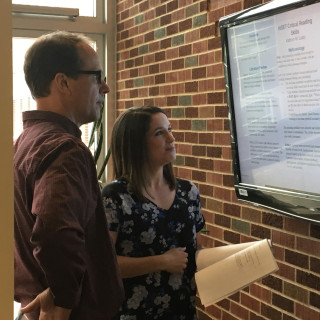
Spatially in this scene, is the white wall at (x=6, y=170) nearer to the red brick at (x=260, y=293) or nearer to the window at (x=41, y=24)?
the red brick at (x=260, y=293)

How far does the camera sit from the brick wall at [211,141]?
2.40 m

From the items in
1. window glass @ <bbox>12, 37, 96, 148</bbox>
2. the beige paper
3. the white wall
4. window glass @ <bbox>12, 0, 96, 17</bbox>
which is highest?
window glass @ <bbox>12, 0, 96, 17</bbox>

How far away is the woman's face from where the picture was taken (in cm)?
216

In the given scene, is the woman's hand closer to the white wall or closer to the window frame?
the white wall

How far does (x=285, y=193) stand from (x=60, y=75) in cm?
113

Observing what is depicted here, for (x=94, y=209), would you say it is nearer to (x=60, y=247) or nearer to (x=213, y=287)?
(x=60, y=247)

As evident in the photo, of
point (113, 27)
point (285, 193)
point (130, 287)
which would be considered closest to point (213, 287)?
point (130, 287)

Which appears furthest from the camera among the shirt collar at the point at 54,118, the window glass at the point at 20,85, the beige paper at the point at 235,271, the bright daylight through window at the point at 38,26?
the window glass at the point at 20,85

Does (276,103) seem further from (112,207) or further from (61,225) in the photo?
(61,225)

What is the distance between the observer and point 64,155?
138 centimetres

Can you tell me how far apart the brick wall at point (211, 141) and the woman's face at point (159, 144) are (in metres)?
0.68

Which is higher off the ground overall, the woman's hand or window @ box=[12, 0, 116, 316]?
window @ box=[12, 0, 116, 316]

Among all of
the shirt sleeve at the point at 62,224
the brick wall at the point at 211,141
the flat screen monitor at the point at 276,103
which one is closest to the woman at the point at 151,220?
the flat screen monitor at the point at 276,103

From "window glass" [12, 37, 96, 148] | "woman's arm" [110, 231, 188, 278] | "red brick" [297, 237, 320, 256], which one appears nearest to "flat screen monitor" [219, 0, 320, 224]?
"red brick" [297, 237, 320, 256]
